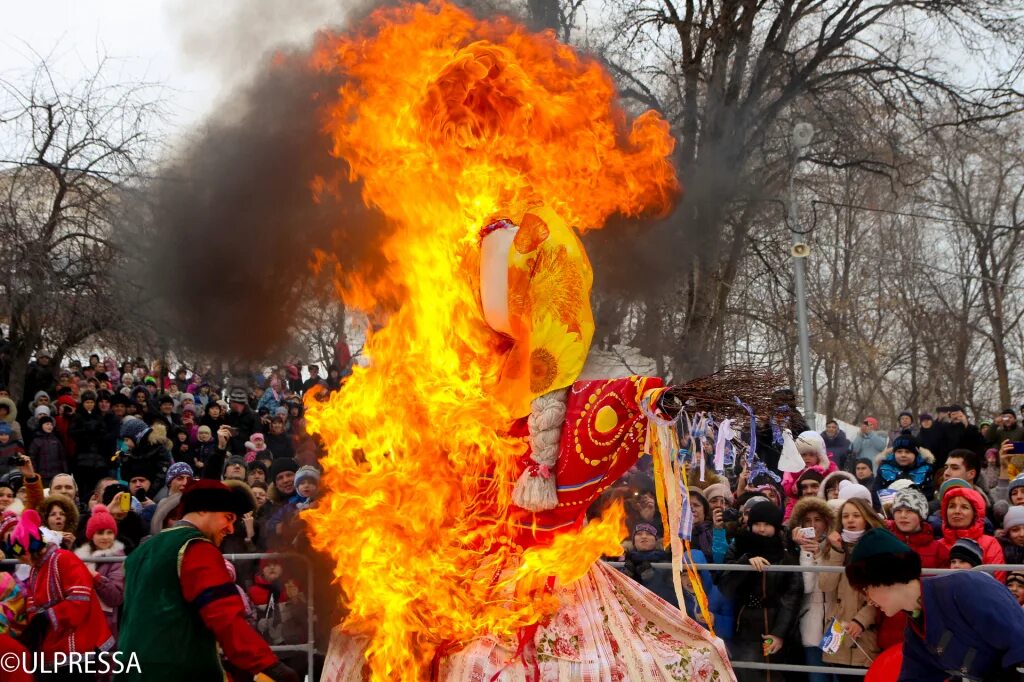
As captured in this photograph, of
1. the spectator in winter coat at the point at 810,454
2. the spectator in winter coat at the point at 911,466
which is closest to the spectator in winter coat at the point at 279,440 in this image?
the spectator in winter coat at the point at 810,454

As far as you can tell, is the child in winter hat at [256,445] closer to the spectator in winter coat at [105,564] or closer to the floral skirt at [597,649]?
the spectator in winter coat at [105,564]

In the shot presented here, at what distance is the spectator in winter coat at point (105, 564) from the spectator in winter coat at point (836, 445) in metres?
6.93

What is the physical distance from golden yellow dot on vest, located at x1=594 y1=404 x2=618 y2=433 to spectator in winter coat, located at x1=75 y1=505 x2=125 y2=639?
3895mm

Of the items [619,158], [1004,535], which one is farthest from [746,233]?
[619,158]

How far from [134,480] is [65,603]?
3.53 m

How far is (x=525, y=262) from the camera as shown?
15.9 ft

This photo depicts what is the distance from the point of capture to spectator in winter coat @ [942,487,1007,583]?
6762 millimetres

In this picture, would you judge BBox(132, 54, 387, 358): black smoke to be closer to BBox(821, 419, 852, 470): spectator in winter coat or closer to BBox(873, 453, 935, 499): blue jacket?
BBox(873, 453, 935, 499): blue jacket

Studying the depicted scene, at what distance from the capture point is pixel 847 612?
22.4 feet

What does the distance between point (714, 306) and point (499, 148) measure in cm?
972

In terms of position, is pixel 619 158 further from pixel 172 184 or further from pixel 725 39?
pixel 725 39

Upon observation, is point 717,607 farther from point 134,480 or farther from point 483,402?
point 134,480

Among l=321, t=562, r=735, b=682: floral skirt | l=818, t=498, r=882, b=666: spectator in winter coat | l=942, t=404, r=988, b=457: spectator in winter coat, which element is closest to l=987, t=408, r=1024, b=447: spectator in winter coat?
l=942, t=404, r=988, b=457: spectator in winter coat

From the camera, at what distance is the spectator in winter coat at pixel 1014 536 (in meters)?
6.80
